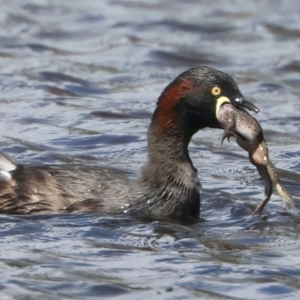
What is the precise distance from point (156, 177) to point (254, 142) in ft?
3.08

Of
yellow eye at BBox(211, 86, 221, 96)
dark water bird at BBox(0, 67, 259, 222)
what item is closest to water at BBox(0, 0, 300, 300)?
dark water bird at BBox(0, 67, 259, 222)

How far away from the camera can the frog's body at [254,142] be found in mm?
9836

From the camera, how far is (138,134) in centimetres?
1361

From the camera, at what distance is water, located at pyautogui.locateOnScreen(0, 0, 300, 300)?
841cm

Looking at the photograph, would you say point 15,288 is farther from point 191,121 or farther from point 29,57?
point 29,57

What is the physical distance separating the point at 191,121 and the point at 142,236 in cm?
131

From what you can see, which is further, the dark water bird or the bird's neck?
the bird's neck

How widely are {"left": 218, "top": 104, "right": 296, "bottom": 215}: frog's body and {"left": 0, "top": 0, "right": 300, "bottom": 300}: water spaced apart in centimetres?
35

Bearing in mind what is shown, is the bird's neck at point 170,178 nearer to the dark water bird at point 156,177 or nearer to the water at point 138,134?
the dark water bird at point 156,177

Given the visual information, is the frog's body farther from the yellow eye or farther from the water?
the water

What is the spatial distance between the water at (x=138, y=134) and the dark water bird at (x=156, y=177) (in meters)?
0.20

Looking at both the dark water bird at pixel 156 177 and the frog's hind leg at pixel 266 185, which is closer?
the frog's hind leg at pixel 266 185

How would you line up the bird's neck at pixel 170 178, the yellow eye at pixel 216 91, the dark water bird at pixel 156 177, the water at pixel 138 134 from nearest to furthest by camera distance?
the water at pixel 138 134 < the dark water bird at pixel 156 177 < the yellow eye at pixel 216 91 < the bird's neck at pixel 170 178

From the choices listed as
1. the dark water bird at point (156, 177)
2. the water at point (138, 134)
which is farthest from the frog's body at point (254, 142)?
the water at point (138, 134)
